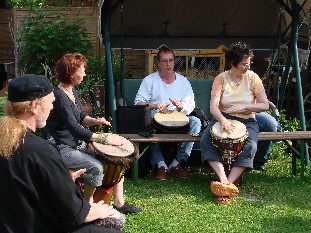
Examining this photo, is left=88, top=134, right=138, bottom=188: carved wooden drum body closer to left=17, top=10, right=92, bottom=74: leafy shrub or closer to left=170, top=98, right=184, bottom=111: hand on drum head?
left=170, top=98, right=184, bottom=111: hand on drum head

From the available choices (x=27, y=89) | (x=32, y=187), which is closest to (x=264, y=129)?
(x=27, y=89)

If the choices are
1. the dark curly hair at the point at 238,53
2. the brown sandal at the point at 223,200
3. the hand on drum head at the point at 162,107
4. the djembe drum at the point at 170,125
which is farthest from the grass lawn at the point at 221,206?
the dark curly hair at the point at 238,53

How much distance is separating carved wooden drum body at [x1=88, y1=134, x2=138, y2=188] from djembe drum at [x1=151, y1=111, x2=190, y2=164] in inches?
52.4

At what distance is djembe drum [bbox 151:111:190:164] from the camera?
5973 millimetres

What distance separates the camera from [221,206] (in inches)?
201

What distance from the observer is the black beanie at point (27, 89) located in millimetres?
2834

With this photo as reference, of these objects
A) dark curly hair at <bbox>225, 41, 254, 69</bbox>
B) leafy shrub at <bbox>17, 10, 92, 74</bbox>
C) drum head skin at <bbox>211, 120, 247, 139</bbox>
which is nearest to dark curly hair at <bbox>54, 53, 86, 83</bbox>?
drum head skin at <bbox>211, 120, 247, 139</bbox>

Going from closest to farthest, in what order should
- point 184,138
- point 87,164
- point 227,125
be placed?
1. point 87,164
2. point 227,125
3. point 184,138

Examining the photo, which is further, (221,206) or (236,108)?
(236,108)

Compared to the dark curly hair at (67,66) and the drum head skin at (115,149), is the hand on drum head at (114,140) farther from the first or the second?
the dark curly hair at (67,66)

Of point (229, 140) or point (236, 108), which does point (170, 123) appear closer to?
point (236, 108)

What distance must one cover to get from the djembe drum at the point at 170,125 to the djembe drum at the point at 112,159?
1.30m

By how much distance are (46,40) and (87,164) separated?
5.65 meters

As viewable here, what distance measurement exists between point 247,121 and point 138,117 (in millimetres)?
1134
